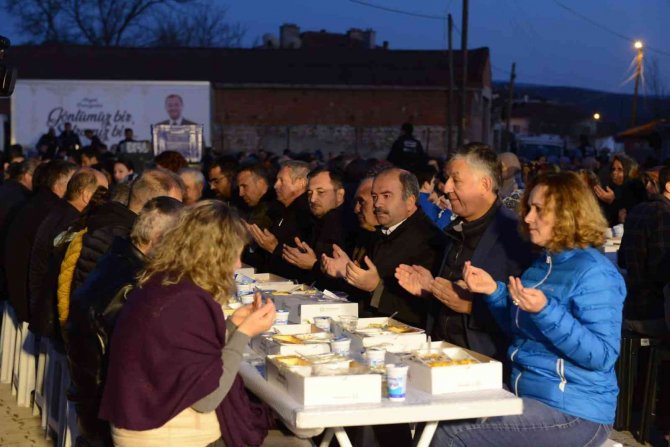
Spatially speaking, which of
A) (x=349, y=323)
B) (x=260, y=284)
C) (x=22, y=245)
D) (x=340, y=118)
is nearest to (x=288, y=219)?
(x=260, y=284)

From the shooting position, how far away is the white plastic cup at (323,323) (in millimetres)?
5715

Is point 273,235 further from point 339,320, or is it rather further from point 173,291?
point 173,291

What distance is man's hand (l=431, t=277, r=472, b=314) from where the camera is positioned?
5.61 meters

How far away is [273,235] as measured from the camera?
951cm

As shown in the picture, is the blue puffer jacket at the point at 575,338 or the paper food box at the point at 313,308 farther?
the paper food box at the point at 313,308

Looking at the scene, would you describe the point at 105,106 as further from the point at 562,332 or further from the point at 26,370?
the point at 562,332

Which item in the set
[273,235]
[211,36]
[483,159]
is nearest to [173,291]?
[483,159]

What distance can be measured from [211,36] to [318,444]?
61591 millimetres

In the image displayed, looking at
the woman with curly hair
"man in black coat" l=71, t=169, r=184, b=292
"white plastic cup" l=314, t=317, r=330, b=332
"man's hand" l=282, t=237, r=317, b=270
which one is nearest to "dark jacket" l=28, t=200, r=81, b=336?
"man in black coat" l=71, t=169, r=184, b=292

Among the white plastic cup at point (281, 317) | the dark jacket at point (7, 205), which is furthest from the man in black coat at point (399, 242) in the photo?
the dark jacket at point (7, 205)

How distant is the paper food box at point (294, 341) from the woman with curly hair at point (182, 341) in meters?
0.50

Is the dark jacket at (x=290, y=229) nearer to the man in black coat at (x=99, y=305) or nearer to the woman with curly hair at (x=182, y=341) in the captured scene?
the man in black coat at (x=99, y=305)

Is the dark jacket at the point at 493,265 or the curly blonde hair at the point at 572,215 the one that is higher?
the curly blonde hair at the point at 572,215

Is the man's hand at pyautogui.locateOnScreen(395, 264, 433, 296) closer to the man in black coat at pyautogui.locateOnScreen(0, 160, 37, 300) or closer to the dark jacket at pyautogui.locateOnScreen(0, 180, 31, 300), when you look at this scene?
the dark jacket at pyautogui.locateOnScreen(0, 180, 31, 300)
